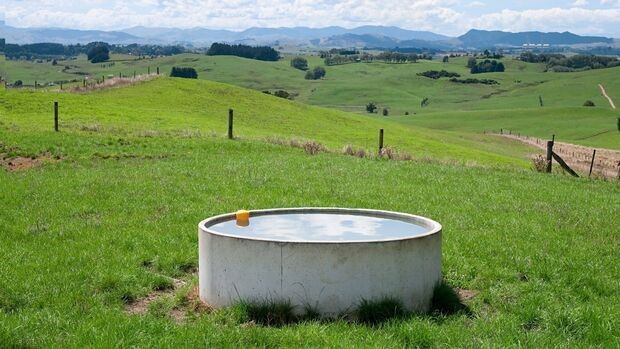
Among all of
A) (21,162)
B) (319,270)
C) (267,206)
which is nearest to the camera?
(319,270)

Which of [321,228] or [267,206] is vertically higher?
[321,228]

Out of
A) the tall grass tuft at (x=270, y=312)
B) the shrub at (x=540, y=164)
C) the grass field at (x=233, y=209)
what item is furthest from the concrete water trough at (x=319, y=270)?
the shrub at (x=540, y=164)

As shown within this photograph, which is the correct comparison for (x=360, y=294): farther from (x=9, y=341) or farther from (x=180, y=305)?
(x=9, y=341)

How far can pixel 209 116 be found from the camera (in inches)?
2205

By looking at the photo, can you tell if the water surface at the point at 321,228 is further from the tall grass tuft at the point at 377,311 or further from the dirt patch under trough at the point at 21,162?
the dirt patch under trough at the point at 21,162

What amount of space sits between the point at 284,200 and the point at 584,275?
8.20m

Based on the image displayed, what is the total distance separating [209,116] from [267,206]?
40.4 m

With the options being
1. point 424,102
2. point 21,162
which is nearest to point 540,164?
point 21,162

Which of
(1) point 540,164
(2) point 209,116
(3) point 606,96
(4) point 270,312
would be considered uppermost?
(4) point 270,312

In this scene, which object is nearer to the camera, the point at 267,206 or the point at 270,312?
the point at 270,312

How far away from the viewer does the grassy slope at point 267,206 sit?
26.6 ft

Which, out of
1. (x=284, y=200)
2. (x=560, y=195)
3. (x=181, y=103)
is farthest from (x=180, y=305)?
(x=181, y=103)

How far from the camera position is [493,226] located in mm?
15039

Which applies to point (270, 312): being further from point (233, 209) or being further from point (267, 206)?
point (267, 206)
